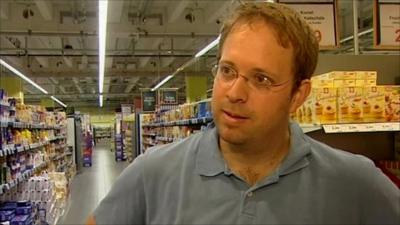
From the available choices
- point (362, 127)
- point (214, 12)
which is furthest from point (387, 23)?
point (214, 12)

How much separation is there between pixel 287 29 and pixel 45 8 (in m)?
11.3

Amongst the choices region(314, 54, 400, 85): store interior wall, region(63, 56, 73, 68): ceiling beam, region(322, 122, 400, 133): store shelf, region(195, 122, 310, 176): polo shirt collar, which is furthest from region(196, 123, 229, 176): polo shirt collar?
region(63, 56, 73, 68): ceiling beam

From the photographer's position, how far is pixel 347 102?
3053mm

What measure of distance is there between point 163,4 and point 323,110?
35.0 ft

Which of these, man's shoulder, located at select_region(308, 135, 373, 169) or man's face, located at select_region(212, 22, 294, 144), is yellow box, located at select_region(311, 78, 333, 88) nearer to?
man's shoulder, located at select_region(308, 135, 373, 169)

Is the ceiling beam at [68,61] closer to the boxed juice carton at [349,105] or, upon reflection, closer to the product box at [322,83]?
the product box at [322,83]

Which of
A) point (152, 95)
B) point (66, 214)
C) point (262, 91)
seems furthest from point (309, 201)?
point (152, 95)

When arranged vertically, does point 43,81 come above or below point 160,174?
above

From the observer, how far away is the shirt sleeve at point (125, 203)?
121cm

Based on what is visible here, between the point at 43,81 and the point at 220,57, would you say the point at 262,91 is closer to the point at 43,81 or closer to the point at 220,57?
the point at 220,57

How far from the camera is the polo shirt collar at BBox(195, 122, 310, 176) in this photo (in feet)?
4.05

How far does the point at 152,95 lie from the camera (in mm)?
18406

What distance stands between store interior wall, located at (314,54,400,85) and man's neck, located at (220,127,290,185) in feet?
7.99

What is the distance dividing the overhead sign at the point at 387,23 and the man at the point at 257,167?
277cm
